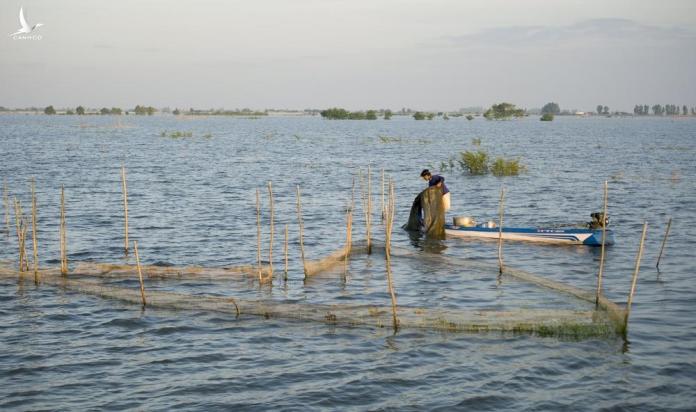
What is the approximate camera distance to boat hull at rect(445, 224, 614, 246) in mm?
18656

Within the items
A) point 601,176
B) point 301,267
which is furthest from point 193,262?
point 601,176

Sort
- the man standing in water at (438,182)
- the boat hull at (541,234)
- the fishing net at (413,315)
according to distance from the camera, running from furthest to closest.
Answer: the man standing in water at (438,182) → the boat hull at (541,234) → the fishing net at (413,315)

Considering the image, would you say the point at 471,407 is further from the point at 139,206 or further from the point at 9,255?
the point at 139,206

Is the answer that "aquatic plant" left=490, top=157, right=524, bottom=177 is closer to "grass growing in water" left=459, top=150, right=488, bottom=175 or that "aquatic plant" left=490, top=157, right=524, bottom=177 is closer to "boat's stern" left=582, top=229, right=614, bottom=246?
"grass growing in water" left=459, top=150, right=488, bottom=175

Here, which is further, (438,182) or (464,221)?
(464,221)

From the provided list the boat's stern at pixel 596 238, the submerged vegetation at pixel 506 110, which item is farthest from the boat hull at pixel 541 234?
the submerged vegetation at pixel 506 110

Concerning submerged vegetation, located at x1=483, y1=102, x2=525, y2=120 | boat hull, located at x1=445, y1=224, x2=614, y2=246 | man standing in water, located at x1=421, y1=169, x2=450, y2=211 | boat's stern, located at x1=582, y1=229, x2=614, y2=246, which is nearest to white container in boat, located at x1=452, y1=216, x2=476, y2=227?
boat hull, located at x1=445, y1=224, x2=614, y2=246

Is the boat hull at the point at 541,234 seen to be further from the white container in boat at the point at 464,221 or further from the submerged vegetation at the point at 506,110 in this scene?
the submerged vegetation at the point at 506,110

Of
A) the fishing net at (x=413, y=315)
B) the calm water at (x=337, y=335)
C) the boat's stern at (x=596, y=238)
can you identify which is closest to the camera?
the calm water at (x=337, y=335)

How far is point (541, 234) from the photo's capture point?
63.2ft

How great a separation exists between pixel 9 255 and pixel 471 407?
13078 millimetres

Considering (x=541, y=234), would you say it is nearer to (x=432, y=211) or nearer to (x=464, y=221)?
(x=464, y=221)

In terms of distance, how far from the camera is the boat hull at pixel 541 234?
1866 cm

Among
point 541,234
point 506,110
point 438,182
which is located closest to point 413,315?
point 438,182
